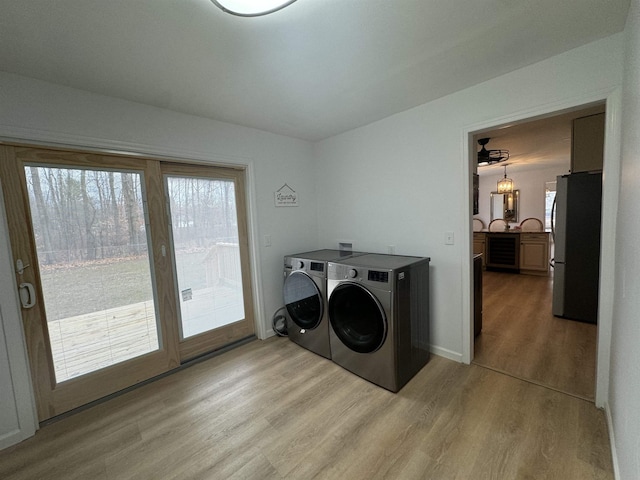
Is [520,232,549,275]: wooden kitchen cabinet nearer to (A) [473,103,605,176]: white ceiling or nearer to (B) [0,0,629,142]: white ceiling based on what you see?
(A) [473,103,605,176]: white ceiling

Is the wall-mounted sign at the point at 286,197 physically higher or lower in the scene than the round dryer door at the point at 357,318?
higher

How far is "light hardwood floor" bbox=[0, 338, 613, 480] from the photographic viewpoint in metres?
1.37

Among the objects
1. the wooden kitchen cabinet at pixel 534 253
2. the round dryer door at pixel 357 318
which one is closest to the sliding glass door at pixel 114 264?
the round dryer door at pixel 357 318

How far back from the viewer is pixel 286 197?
9.95 feet

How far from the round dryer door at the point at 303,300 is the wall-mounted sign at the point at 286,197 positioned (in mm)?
868

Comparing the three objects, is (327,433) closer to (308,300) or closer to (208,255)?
(308,300)

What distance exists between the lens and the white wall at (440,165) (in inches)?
64.4

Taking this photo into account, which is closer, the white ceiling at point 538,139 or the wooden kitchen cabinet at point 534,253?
the white ceiling at point 538,139

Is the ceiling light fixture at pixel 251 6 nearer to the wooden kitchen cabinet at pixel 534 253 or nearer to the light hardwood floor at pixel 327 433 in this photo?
the light hardwood floor at pixel 327 433

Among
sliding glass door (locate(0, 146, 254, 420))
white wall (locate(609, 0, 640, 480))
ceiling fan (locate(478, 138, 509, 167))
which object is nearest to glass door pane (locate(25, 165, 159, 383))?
sliding glass door (locate(0, 146, 254, 420))

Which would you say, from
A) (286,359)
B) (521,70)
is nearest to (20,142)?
(286,359)

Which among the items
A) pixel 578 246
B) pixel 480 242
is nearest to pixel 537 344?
pixel 578 246

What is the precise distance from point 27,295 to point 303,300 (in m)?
1.98

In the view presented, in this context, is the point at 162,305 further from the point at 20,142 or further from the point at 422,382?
the point at 422,382
